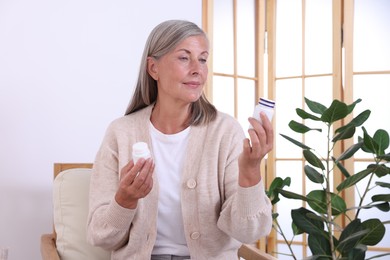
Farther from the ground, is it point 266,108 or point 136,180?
point 266,108

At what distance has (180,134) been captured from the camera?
185 cm

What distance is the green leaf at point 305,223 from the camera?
1.95m

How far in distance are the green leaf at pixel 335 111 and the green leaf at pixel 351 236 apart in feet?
1.14

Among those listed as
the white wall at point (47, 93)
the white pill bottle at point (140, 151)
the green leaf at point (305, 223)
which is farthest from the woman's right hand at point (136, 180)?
the white wall at point (47, 93)

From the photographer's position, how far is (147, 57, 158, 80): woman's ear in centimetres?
185

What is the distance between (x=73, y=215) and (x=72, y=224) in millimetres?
32

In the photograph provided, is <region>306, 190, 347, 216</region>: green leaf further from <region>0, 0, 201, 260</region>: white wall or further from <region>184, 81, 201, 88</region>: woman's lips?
<region>0, 0, 201, 260</region>: white wall

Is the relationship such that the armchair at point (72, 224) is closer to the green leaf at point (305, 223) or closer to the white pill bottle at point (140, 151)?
the green leaf at point (305, 223)

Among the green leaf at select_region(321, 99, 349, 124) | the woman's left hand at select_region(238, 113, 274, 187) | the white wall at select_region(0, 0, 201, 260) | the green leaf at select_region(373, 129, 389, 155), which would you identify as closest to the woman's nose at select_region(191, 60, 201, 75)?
the woman's left hand at select_region(238, 113, 274, 187)

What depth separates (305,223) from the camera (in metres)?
1.96

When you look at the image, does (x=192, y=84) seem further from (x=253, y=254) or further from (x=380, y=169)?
(x=380, y=169)

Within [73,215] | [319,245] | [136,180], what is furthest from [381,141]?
[73,215]

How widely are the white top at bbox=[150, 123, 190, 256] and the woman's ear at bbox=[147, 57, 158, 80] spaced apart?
0.22 meters

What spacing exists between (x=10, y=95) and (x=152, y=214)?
112cm
